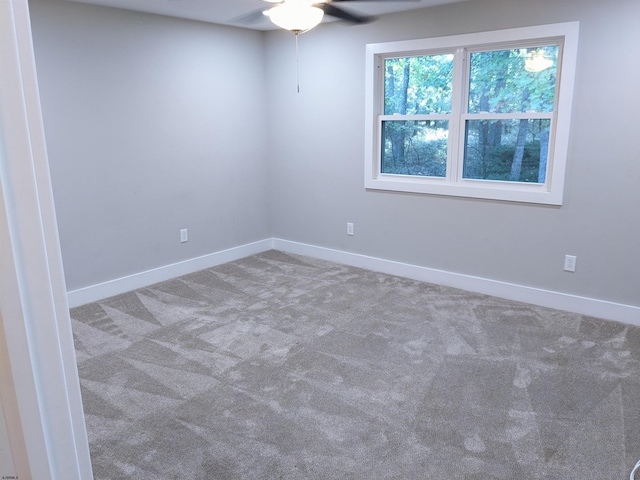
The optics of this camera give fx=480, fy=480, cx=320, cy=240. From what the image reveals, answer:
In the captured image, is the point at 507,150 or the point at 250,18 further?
the point at 250,18

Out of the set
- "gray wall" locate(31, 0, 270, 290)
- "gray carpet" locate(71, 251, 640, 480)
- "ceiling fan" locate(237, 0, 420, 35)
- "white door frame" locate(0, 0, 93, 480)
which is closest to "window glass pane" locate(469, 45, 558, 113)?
"ceiling fan" locate(237, 0, 420, 35)

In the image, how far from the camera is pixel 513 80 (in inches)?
147

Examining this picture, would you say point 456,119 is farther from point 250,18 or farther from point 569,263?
point 250,18

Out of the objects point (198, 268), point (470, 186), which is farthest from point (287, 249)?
point (470, 186)

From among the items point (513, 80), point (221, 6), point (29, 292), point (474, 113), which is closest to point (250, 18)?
point (221, 6)

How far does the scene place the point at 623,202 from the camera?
334cm

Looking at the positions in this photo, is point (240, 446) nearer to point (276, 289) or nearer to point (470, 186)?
point (276, 289)

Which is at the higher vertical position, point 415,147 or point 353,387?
point 415,147

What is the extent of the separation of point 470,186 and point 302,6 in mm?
2025

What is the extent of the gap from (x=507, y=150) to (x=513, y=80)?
54 cm

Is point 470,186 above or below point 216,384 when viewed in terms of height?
above

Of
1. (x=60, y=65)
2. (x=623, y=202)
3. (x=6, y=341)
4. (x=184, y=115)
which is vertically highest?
(x=60, y=65)

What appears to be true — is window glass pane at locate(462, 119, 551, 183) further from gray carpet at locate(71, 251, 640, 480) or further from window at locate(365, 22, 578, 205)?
gray carpet at locate(71, 251, 640, 480)

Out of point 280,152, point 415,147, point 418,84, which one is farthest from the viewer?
point 280,152
